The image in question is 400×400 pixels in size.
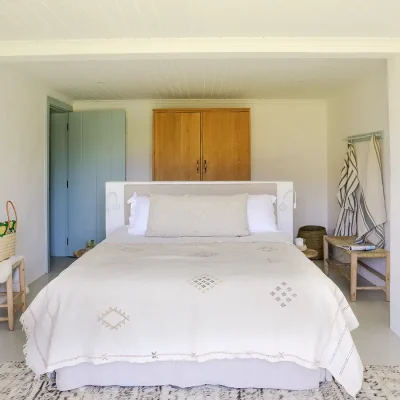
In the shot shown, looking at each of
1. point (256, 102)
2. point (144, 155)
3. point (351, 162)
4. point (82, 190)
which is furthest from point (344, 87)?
point (82, 190)

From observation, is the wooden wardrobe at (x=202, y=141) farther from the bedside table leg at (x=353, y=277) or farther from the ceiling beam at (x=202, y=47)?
the ceiling beam at (x=202, y=47)

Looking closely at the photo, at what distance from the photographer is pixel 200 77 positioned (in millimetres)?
4105

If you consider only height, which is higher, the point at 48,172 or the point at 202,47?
the point at 202,47

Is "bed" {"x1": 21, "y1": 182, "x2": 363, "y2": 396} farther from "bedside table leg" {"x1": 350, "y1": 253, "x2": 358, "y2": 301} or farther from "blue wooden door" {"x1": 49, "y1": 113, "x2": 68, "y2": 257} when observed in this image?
"blue wooden door" {"x1": 49, "y1": 113, "x2": 68, "y2": 257}

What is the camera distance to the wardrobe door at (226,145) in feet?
16.4

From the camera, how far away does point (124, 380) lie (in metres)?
2.16

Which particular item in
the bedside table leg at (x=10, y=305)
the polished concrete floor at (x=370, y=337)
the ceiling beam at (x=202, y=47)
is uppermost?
the ceiling beam at (x=202, y=47)

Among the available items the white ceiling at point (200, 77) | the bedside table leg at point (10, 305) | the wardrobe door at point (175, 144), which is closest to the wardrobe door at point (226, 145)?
the wardrobe door at point (175, 144)

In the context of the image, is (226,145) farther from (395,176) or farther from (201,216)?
(395,176)

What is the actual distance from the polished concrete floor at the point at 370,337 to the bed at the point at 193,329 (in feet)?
1.82

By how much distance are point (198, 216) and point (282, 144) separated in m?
2.65

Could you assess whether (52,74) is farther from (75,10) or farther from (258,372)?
(258,372)

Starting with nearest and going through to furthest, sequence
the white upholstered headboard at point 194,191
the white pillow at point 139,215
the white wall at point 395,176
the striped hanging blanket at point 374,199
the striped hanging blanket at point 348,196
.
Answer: the white wall at point 395,176, the white pillow at point 139,215, the striped hanging blanket at point 374,199, the white upholstered headboard at point 194,191, the striped hanging blanket at point 348,196

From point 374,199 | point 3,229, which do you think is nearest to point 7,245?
point 3,229
